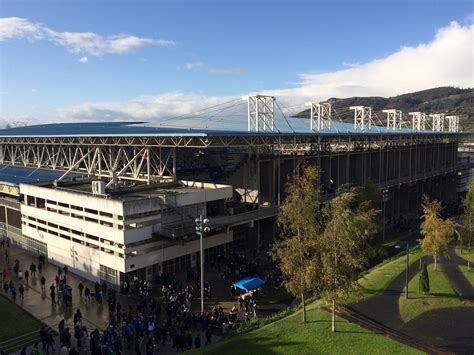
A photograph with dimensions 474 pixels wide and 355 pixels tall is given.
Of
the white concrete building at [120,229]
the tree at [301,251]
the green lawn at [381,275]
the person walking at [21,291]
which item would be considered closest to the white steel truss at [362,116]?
the green lawn at [381,275]

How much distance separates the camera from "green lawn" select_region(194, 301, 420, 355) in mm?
17469

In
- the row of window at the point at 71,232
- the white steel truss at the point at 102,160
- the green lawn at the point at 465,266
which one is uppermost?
the white steel truss at the point at 102,160

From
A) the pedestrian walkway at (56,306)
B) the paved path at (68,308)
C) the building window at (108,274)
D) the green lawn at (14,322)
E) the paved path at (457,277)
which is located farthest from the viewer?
the building window at (108,274)

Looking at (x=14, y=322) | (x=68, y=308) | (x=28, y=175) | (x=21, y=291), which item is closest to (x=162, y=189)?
(x=68, y=308)

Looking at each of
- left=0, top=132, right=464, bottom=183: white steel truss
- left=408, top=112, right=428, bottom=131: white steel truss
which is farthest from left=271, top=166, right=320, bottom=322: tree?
left=408, top=112, right=428, bottom=131: white steel truss

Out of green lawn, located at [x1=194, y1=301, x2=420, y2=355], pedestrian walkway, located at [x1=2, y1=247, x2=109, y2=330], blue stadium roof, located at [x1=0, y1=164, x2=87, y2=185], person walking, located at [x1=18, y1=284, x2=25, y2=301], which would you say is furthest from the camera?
blue stadium roof, located at [x1=0, y1=164, x2=87, y2=185]

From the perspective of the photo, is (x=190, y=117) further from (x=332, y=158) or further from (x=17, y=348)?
(x=17, y=348)

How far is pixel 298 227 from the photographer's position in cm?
2016

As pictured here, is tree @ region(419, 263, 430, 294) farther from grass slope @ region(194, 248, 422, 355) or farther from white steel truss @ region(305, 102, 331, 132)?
white steel truss @ region(305, 102, 331, 132)

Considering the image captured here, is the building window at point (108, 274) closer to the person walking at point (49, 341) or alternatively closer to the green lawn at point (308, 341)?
the person walking at point (49, 341)

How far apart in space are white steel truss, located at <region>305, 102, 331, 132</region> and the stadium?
29cm

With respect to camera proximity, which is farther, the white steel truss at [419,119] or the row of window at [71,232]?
→ the white steel truss at [419,119]

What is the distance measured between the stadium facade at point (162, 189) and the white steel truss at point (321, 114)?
3.81m

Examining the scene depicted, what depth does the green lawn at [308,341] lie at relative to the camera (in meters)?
17.5
